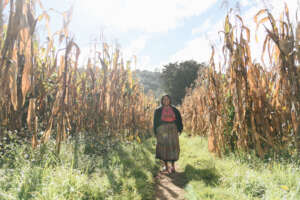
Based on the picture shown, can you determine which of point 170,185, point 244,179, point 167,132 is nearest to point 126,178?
point 170,185

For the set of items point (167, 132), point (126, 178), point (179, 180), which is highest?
point (167, 132)

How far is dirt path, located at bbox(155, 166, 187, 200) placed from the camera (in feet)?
10.2

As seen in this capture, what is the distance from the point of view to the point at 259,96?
3.39m

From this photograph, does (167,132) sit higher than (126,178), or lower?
higher

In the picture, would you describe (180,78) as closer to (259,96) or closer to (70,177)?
(259,96)

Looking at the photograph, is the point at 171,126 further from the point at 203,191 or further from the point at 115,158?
the point at 203,191

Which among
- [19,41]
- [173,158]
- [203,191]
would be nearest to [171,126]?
[173,158]

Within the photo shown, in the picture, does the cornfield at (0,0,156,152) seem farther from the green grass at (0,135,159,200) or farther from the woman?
the woman

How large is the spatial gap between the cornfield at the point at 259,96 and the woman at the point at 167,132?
75 centimetres

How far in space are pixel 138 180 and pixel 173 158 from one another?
134 cm

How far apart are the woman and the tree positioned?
75.1 ft

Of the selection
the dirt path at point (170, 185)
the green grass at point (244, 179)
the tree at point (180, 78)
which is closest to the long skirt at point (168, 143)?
the dirt path at point (170, 185)

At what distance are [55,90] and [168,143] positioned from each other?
2634mm

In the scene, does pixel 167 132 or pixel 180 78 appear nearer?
pixel 167 132
